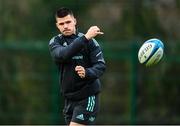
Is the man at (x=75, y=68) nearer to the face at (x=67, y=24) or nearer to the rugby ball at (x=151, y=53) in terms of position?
the face at (x=67, y=24)

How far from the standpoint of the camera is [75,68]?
26.9 feet

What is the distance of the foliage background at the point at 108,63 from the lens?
14.3m

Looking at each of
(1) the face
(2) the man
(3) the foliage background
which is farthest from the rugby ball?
(3) the foliage background

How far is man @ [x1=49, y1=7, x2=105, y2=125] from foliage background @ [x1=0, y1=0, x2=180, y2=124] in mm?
5587

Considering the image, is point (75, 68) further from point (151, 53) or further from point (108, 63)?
point (108, 63)

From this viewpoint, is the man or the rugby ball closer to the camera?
the man

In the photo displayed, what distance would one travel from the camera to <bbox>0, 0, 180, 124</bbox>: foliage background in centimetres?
1428

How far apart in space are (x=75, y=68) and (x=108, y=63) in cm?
660

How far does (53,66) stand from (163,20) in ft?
8.32

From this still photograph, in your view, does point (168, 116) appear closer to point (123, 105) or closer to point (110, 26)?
point (123, 105)

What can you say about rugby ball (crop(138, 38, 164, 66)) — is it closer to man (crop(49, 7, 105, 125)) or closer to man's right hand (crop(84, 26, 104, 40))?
man (crop(49, 7, 105, 125))

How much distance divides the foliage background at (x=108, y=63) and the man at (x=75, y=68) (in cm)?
559

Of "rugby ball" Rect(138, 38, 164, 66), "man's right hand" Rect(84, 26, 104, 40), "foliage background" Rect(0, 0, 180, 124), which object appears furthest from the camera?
"foliage background" Rect(0, 0, 180, 124)

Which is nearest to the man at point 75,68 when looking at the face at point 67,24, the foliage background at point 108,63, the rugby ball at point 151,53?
the face at point 67,24
